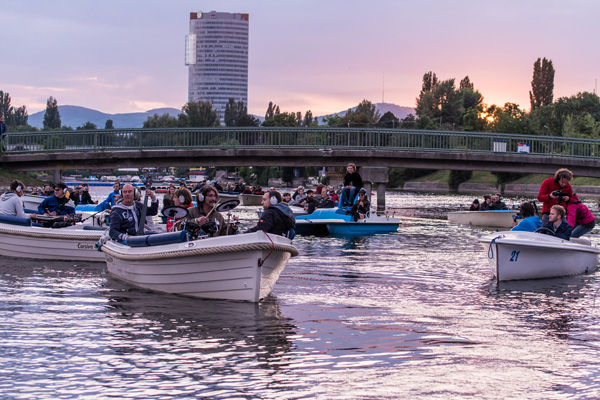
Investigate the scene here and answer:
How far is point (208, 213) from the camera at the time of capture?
12.8 metres

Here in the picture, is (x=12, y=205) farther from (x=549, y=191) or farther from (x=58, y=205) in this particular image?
(x=549, y=191)

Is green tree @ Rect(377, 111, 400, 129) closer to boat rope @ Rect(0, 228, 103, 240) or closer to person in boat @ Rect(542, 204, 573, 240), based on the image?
boat rope @ Rect(0, 228, 103, 240)

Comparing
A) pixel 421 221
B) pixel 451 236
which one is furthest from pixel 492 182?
pixel 451 236

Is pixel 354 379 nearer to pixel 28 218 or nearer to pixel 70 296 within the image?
pixel 70 296

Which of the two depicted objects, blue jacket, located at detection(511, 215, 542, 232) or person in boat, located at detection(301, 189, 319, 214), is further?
person in boat, located at detection(301, 189, 319, 214)

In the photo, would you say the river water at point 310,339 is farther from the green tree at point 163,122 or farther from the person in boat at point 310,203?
the green tree at point 163,122

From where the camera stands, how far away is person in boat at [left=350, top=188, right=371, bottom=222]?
27.4m

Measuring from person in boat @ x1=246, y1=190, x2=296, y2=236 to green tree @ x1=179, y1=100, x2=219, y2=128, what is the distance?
177196 millimetres

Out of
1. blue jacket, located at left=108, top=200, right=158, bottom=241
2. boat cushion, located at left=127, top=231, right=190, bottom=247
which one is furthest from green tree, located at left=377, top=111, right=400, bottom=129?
boat cushion, located at left=127, top=231, right=190, bottom=247

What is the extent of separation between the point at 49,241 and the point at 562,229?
1133 centimetres

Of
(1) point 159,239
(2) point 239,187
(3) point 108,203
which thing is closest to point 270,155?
(2) point 239,187

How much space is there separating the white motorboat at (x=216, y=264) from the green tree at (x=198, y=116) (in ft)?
580

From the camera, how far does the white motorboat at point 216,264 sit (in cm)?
1121

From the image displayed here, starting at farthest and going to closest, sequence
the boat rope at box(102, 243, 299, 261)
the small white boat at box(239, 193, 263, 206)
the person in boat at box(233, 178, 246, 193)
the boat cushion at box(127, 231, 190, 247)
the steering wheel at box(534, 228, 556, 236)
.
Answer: the small white boat at box(239, 193, 263, 206)
the person in boat at box(233, 178, 246, 193)
the steering wheel at box(534, 228, 556, 236)
the boat cushion at box(127, 231, 190, 247)
the boat rope at box(102, 243, 299, 261)
